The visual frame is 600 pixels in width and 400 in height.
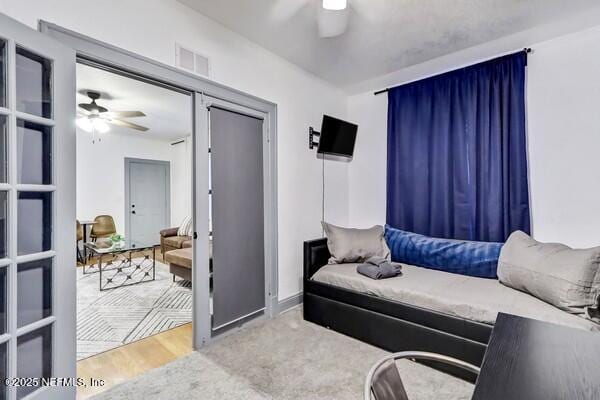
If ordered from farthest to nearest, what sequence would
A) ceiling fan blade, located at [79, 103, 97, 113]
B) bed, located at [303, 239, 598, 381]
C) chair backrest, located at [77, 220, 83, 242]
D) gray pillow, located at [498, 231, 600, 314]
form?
chair backrest, located at [77, 220, 83, 242] → ceiling fan blade, located at [79, 103, 97, 113] → bed, located at [303, 239, 598, 381] → gray pillow, located at [498, 231, 600, 314]

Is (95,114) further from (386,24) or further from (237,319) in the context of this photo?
(386,24)

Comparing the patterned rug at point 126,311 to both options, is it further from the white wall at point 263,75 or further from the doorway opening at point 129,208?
the white wall at point 263,75

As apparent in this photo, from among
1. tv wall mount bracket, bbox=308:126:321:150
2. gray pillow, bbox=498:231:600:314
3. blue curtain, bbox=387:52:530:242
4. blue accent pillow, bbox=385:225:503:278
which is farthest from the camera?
tv wall mount bracket, bbox=308:126:321:150

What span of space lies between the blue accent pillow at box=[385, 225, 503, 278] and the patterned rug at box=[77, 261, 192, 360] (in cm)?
238

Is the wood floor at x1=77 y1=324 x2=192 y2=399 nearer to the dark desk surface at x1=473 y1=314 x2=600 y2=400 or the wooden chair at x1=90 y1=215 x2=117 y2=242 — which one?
the dark desk surface at x1=473 y1=314 x2=600 y2=400

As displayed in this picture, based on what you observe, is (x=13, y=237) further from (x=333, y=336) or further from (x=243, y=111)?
(x=333, y=336)

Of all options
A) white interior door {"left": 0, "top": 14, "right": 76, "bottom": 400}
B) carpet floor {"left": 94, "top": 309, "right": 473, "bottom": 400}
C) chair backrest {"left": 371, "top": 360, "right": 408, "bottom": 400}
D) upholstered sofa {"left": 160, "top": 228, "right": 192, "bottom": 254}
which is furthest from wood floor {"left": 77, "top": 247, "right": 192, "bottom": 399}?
upholstered sofa {"left": 160, "top": 228, "right": 192, "bottom": 254}

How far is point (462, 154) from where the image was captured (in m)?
3.13

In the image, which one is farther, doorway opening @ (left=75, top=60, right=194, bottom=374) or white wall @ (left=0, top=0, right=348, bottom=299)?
doorway opening @ (left=75, top=60, right=194, bottom=374)

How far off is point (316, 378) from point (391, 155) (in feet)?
8.73

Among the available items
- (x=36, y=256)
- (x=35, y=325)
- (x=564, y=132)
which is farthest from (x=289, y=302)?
(x=564, y=132)

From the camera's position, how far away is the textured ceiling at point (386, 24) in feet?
7.26

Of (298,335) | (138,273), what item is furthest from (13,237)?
(138,273)

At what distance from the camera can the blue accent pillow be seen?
8.56ft
